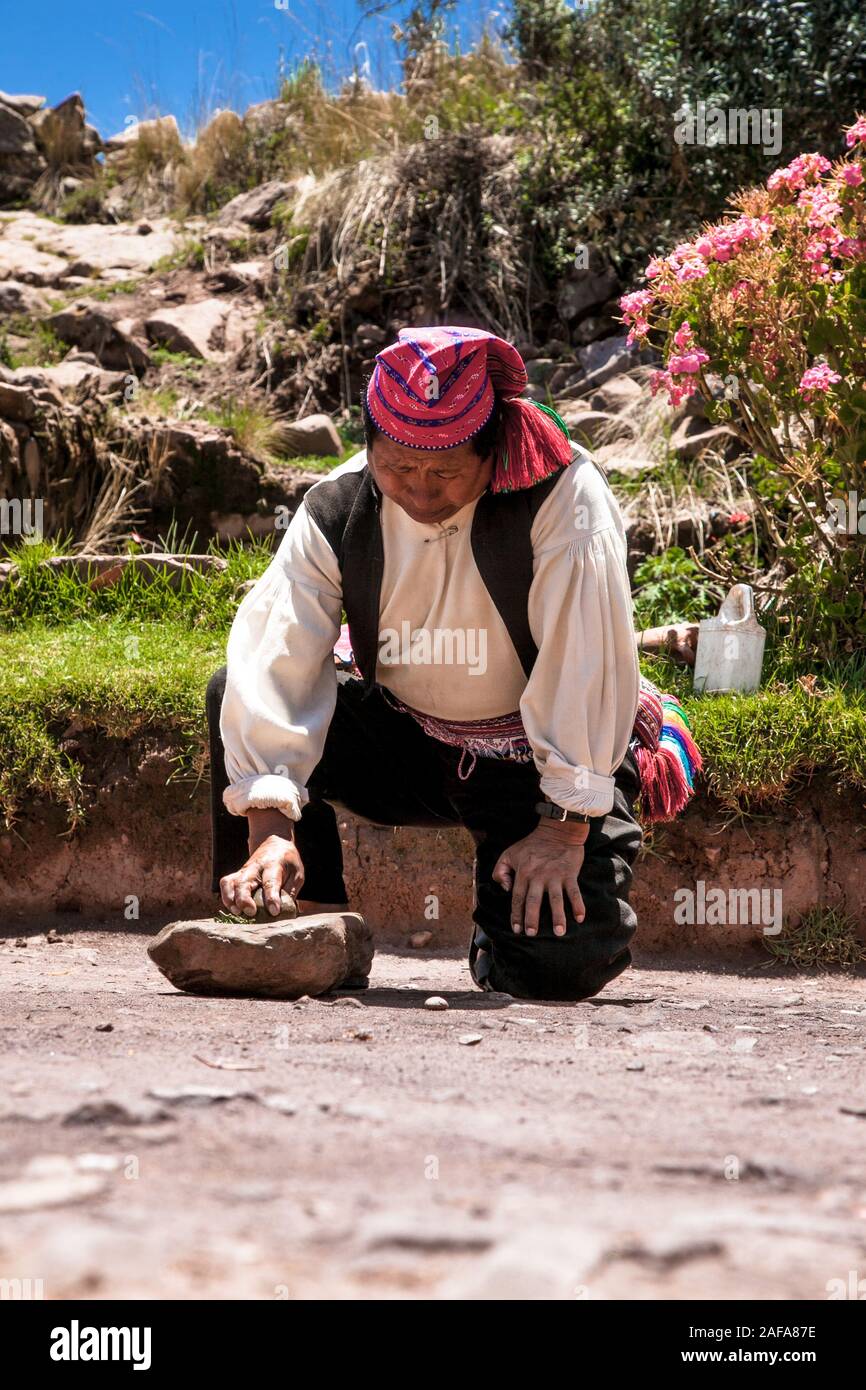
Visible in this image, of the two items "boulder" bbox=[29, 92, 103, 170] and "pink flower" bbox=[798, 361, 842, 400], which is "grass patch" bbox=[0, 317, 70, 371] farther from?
"pink flower" bbox=[798, 361, 842, 400]

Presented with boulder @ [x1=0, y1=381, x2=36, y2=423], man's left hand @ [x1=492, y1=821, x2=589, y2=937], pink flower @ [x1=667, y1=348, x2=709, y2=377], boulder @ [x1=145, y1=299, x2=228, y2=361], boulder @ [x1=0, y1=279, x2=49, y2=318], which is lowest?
man's left hand @ [x1=492, y1=821, x2=589, y2=937]

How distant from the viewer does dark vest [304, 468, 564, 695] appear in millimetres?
2895

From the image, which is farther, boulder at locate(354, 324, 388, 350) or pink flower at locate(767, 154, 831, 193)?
boulder at locate(354, 324, 388, 350)

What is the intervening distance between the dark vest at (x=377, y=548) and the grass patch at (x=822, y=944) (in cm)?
198

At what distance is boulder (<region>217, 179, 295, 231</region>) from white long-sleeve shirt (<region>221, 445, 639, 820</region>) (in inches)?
299

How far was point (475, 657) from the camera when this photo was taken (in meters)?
3.04

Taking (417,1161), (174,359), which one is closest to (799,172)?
(417,1161)

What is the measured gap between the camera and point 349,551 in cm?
298

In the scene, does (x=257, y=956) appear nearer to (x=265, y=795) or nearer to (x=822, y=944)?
(x=265, y=795)

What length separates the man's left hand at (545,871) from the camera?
2.82 meters

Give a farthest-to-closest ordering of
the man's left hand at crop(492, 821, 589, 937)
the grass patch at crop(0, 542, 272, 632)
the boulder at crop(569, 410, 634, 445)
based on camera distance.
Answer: the boulder at crop(569, 410, 634, 445), the grass patch at crop(0, 542, 272, 632), the man's left hand at crop(492, 821, 589, 937)

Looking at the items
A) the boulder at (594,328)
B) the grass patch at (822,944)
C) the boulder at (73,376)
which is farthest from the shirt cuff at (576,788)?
the boulder at (594,328)

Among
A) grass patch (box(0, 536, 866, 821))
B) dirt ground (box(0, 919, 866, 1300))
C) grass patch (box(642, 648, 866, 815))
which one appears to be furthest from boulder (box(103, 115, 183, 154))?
dirt ground (box(0, 919, 866, 1300))

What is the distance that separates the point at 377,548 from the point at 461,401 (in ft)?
1.39
